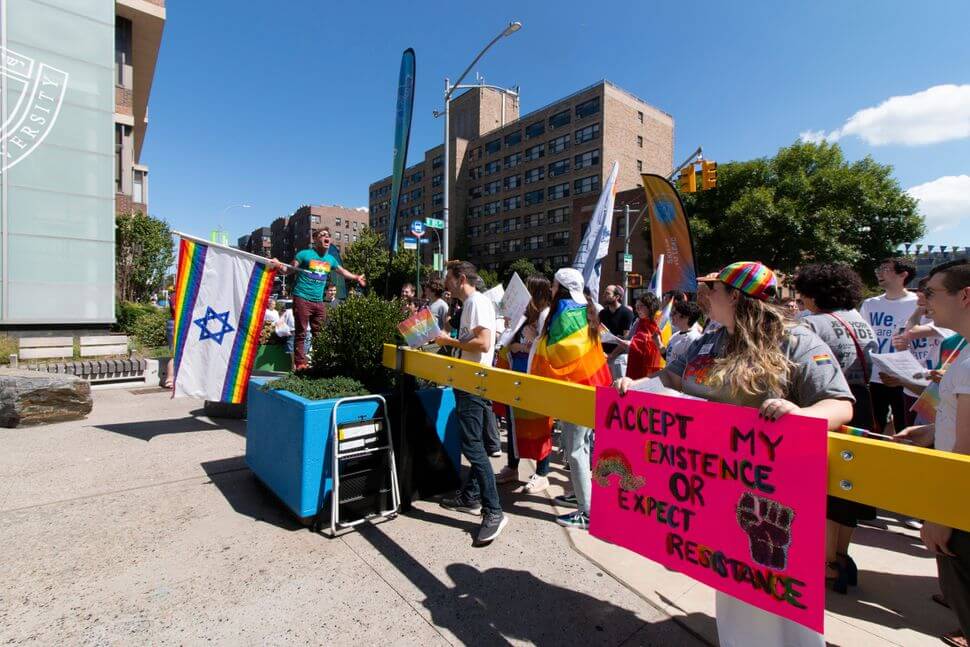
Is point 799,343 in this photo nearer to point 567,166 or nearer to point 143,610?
point 143,610

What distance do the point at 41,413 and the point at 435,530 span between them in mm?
5782

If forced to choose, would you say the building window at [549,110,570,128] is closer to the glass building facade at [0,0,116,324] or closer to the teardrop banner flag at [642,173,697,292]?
the glass building facade at [0,0,116,324]

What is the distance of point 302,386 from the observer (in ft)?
12.2

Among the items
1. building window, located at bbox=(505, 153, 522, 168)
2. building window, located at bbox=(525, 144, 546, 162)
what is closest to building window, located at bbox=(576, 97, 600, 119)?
building window, located at bbox=(525, 144, 546, 162)

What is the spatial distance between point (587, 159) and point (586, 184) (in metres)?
2.59

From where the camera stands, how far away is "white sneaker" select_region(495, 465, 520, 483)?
183 inches

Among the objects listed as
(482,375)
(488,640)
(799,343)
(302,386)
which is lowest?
(488,640)

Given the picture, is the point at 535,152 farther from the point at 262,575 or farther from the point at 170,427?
the point at 262,575

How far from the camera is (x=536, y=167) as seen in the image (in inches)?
2256

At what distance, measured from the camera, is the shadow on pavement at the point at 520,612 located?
2.41 meters

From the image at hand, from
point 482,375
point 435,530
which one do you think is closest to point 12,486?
point 435,530

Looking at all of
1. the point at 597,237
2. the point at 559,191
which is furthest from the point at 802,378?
the point at 559,191

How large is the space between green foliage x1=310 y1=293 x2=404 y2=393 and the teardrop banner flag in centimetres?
538

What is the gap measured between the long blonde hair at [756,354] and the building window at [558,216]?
174 feet
